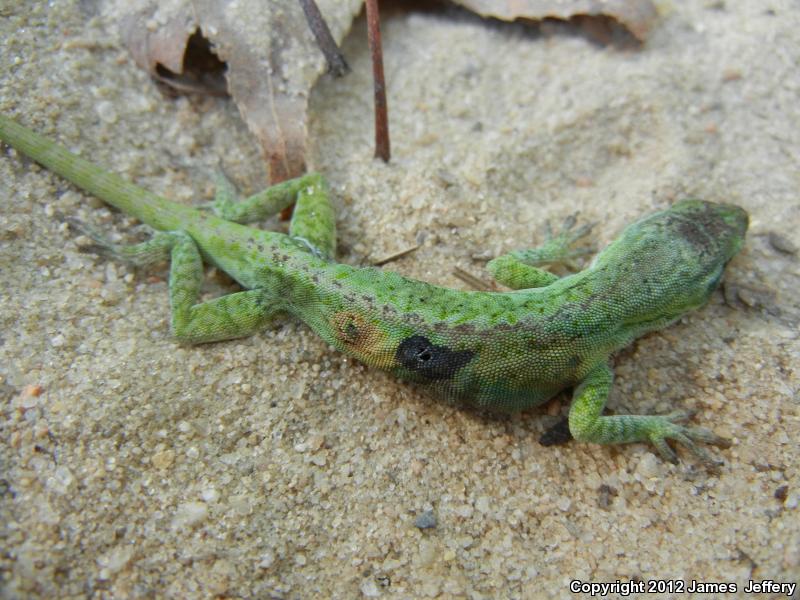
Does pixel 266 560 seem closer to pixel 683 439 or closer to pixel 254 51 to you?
pixel 683 439

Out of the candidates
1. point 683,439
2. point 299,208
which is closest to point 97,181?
point 299,208

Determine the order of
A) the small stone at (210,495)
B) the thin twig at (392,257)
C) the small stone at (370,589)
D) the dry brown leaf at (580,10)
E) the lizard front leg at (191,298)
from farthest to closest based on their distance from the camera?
the dry brown leaf at (580,10)
the thin twig at (392,257)
the lizard front leg at (191,298)
the small stone at (210,495)
the small stone at (370,589)

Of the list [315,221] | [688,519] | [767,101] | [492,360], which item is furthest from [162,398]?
[767,101]

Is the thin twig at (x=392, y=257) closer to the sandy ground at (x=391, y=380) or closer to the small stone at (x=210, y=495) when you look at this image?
the sandy ground at (x=391, y=380)

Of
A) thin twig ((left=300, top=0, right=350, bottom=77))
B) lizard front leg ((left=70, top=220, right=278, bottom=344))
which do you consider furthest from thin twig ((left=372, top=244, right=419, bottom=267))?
thin twig ((left=300, top=0, right=350, bottom=77))

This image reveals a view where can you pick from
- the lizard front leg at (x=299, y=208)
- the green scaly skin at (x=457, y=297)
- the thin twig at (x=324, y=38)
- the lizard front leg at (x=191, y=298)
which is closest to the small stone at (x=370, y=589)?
the green scaly skin at (x=457, y=297)

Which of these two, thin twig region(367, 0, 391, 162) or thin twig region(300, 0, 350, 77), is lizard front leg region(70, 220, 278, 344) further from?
thin twig region(300, 0, 350, 77)
